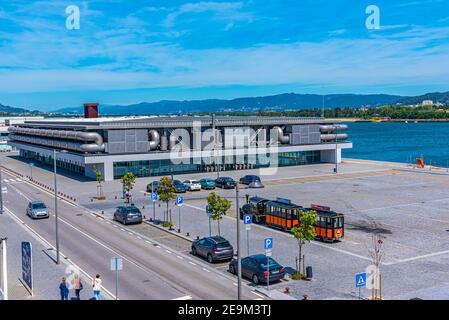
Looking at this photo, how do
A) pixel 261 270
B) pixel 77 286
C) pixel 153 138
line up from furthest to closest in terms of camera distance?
pixel 153 138, pixel 261 270, pixel 77 286

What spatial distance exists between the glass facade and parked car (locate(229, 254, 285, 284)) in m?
44.2

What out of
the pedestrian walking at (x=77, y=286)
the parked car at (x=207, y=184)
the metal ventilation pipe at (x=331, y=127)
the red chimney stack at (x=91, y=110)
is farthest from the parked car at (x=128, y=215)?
the red chimney stack at (x=91, y=110)

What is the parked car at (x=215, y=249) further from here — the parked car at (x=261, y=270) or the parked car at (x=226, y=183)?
the parked car at (x=226, y=183)

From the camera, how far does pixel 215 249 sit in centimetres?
2858

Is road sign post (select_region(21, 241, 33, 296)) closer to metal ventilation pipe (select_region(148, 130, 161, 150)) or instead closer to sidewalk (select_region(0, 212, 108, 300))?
sidewalk (select_region(0, 212, 108, 300))

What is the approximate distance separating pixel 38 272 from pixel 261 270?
12.1m

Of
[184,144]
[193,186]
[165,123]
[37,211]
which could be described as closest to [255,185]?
[193,186]

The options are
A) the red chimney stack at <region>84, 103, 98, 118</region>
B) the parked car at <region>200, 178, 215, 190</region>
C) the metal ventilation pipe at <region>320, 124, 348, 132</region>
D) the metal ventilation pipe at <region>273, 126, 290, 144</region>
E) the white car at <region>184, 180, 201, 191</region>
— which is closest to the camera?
the white car at <region>184, 180, 201, 191</region>

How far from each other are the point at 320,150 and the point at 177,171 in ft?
91.2

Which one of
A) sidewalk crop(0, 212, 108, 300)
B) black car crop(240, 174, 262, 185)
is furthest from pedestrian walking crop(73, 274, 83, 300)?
black car crop(240, 174, 262, 185)

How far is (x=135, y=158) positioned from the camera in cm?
6881

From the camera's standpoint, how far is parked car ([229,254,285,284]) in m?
24.5

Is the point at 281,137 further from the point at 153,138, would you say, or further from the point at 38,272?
the point at 38,272
